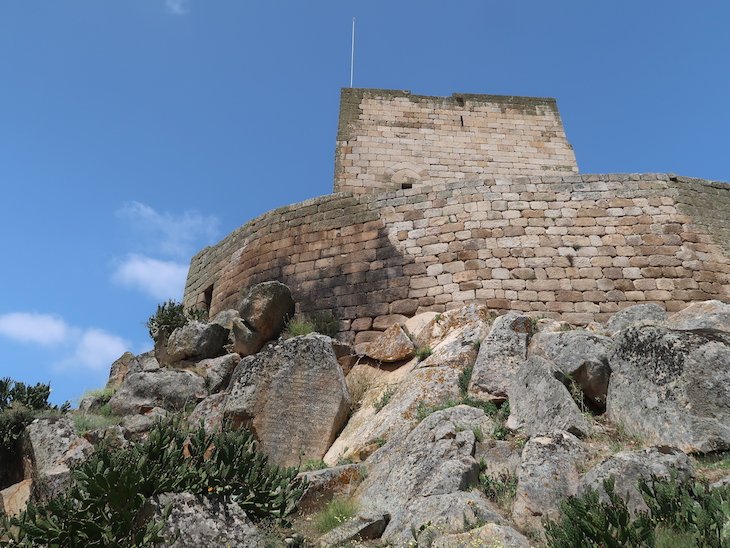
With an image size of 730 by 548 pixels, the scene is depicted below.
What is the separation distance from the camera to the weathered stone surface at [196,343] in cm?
867

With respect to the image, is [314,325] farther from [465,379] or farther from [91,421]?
[91,421]

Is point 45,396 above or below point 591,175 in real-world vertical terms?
below

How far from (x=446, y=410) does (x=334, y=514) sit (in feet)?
4.76

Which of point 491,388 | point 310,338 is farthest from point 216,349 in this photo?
point 491,388

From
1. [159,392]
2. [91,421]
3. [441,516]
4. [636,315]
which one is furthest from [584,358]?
[91,421]

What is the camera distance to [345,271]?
9.34m

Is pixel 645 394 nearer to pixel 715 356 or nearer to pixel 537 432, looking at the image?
pixel 715 356

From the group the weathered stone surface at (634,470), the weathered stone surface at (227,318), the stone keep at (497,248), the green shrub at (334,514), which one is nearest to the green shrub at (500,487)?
the weathered stone surface at (634,470)

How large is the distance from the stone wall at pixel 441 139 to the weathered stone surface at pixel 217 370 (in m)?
4.57

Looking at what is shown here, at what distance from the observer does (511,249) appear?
8.80 metres

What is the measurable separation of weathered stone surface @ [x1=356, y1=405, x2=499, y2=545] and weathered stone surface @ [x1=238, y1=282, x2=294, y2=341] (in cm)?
360

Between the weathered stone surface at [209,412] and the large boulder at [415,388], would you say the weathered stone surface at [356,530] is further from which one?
the weathered stone surface at [209,412]

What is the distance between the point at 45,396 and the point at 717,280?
9.84 m

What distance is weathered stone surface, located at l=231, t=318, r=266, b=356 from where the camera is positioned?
28.1ft
